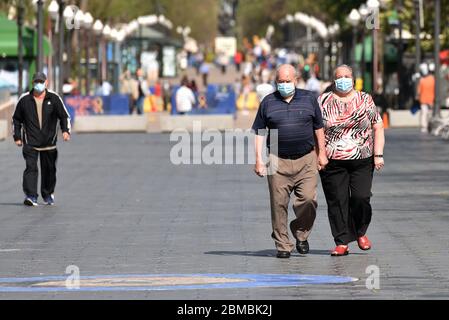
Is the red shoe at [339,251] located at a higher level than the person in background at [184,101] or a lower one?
lower

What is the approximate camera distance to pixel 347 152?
1405 centimetres

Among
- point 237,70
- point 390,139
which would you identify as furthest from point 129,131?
point 237,70

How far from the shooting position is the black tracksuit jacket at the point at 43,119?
797 inches

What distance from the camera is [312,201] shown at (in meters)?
14.1

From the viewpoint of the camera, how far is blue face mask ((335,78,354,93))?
13.9 m

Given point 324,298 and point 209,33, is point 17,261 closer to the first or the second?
point 324,298

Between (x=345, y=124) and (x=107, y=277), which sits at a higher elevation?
(x=345, y=124)

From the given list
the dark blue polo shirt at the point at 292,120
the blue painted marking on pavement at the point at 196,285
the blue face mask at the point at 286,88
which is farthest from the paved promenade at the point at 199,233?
the blue face mask at the point at 286,88

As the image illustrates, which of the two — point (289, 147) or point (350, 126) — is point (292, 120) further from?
point (350, 126)

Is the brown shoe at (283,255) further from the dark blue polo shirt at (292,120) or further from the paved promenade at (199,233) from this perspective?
the dark blue polo shirt at (292,120)

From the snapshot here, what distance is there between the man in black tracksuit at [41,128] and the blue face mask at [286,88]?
22.2ft

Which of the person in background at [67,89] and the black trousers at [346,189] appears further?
the person in background at [67,89]

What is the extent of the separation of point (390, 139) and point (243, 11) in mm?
129429

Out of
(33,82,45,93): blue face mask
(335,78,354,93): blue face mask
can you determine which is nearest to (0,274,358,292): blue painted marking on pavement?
(335,78,354,93): blue face mask
